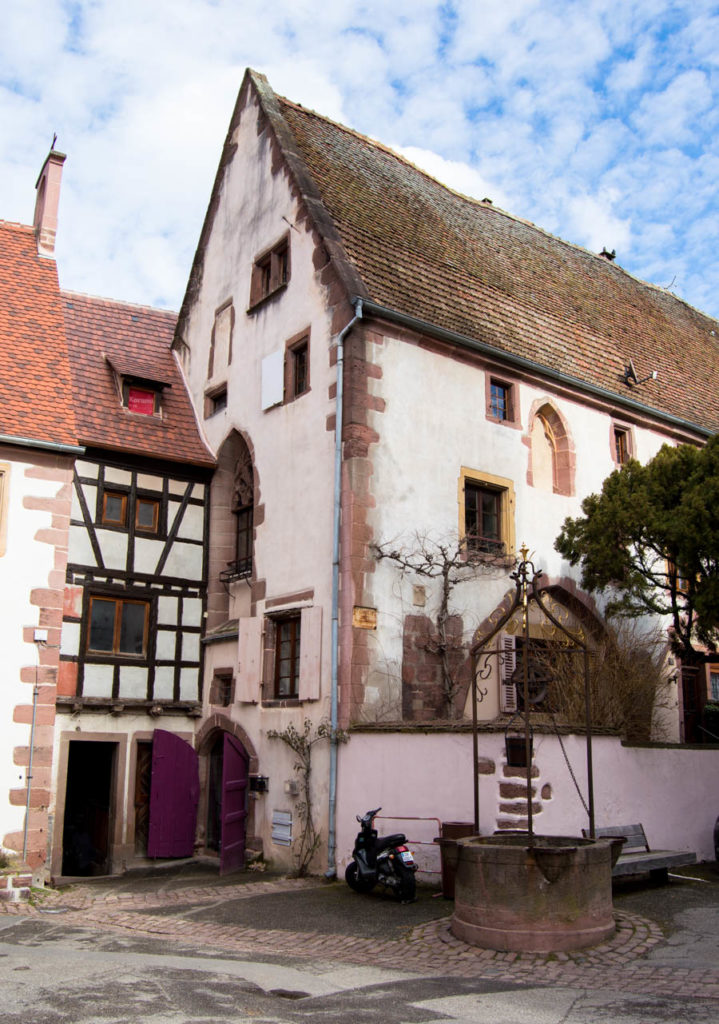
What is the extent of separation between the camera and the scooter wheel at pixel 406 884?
404 inches

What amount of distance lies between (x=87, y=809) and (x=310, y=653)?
6.47 meters

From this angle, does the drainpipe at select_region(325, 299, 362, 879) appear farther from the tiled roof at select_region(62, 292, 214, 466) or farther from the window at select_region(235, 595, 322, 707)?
the tiled roof at select_region(62, 292, 214, 466)

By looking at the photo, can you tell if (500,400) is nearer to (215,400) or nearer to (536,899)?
(215,400)

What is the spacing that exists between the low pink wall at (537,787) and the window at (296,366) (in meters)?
5.37

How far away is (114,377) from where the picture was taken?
1734 centimetres

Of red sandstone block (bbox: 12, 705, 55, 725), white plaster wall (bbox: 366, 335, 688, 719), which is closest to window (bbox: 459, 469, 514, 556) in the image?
white plaster wall (bbox: 366, 335, 688, 719)

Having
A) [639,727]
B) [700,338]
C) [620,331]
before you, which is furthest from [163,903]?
[700,338]

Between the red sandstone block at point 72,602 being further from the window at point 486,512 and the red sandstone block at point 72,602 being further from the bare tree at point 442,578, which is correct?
the window at point 486,512

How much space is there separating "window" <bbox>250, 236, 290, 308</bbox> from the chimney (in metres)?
3.67

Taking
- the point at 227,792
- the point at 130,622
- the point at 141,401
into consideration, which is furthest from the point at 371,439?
the point at 141,401

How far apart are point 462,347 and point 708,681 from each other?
8.02 m

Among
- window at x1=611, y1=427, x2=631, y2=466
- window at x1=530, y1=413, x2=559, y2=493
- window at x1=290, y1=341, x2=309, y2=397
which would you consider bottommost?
window at x1=530, y1=413, x2=559, y2=493

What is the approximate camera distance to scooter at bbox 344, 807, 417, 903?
10.3m

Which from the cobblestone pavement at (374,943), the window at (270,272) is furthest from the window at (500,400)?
the cobblestone pavement at (374,943)
